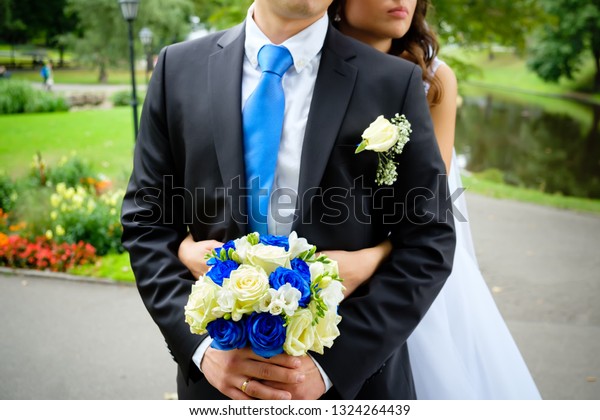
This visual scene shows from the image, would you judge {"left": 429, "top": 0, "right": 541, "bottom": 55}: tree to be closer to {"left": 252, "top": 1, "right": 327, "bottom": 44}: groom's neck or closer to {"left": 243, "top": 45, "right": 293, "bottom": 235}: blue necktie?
{"left": 252, "top": 1, "right": 327, "bottom": 44}: groom's neck

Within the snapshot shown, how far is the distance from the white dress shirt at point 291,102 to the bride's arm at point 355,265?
20 centimetres

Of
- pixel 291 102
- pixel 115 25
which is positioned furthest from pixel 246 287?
pixel 115 25

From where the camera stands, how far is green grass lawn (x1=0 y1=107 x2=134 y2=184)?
860 cm

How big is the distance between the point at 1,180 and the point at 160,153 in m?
6.79

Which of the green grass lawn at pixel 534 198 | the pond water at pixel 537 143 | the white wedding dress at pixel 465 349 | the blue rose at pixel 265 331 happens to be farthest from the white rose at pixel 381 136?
the pond water at pixel 537 143

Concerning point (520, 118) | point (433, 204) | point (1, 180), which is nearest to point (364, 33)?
point (433, 204)

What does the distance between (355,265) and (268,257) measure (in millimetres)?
413

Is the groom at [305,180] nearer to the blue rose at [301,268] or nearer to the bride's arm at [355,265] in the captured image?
the bride's arm at [355,265]

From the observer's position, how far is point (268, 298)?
4.35 feet

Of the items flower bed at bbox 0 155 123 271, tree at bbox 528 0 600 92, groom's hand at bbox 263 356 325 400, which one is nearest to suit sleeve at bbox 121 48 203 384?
groom's hand at bbox 263 356 325 400

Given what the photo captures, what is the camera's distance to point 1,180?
737 cm

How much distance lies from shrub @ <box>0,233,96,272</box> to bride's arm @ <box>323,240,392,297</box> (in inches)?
205

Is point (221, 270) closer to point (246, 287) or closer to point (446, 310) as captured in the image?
point (246, 287)

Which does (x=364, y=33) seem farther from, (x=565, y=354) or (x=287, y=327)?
(x=565, y=354)
